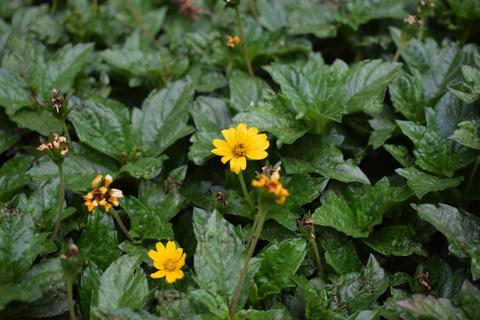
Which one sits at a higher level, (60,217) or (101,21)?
(101,21)

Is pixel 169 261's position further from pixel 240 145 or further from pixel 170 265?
pixel 240 145

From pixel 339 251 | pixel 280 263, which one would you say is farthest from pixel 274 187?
pixel 339 251

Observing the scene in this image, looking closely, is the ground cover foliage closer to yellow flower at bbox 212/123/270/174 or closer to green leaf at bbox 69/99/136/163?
green leaf at bbox 69/99/136/163

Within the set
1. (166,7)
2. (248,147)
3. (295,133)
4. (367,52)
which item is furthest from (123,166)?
(367,52)

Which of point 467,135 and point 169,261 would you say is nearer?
point 169,261

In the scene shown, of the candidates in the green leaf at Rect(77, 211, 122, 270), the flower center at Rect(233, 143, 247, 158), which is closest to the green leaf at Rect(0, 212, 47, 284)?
the green leaf at Rect(77, 211, 122, 270)

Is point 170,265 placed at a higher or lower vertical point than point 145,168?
lower

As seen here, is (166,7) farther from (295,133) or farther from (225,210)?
(225,210)
